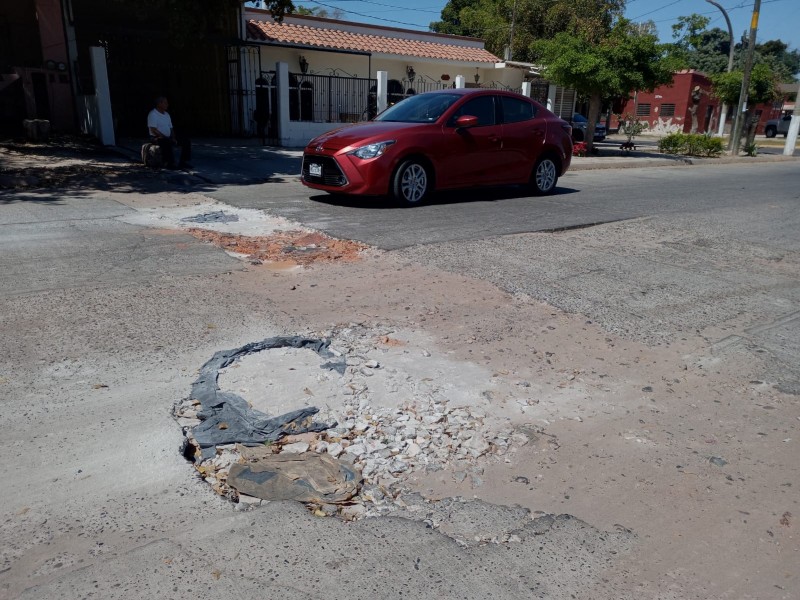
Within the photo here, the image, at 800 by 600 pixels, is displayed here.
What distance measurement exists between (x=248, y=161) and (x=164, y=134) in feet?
8.88

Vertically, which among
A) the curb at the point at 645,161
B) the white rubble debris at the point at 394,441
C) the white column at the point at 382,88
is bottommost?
the white rubble debris at the point at 394,441

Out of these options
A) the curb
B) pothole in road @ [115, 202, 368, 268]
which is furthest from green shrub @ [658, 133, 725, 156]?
pothole in road @ [115, 202, 368, 268]

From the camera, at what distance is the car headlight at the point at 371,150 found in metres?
9.04

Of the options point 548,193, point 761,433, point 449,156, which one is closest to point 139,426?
point 761,433

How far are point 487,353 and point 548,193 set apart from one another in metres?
7.93

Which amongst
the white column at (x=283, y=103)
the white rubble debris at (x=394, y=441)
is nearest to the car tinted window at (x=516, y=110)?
the white rubble debris at (x=394, y=441)

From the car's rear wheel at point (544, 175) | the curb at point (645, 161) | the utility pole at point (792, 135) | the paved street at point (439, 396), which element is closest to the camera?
the paved street at point (439, 396)

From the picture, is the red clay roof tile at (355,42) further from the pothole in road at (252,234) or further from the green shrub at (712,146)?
the pothole in road at (252,234)

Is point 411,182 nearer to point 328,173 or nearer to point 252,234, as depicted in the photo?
point 328,173

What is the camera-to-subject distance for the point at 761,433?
146 inches

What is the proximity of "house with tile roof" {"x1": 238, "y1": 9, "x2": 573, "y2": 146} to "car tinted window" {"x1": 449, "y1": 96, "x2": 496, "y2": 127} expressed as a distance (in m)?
9.96

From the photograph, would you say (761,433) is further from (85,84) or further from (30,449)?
(85,84)

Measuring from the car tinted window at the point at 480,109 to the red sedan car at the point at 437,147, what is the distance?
0.02m

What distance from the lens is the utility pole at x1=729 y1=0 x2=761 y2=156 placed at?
82.4 feet
